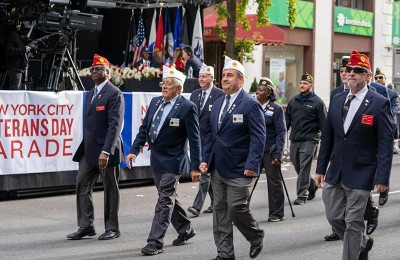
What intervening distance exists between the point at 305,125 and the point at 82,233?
4454 mm

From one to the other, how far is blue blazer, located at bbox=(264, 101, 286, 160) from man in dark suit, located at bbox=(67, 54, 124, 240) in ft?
7.92

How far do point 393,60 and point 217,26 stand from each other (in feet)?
50.9

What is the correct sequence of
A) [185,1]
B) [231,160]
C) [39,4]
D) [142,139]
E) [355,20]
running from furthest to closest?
[355,20] < [185,1] < [39,4] < [142,139] < [231,160]

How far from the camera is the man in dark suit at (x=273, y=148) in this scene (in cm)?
1170

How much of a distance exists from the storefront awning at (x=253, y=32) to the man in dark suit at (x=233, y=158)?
15001 mm

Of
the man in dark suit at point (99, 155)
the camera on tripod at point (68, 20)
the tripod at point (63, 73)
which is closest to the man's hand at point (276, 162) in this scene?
the man in dark suit at point (99, 155)

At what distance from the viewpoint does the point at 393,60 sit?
123 feet

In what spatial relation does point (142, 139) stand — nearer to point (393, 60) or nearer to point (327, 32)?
point (327, 32)

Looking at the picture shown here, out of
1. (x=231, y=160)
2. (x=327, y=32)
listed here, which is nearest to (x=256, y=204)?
(x=231, y=160)

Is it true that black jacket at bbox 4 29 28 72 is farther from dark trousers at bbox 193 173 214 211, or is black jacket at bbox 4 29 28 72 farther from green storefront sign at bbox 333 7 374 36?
green storefront sign at bbox 333 7 374 36

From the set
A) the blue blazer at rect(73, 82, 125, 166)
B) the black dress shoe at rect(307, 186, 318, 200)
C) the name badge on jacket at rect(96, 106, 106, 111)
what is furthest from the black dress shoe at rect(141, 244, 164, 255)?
the black dress shoe at rect(307, 186, 318, 200)

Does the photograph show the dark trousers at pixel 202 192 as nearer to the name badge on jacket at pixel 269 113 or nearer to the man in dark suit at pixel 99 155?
the name badge on jacket at pixel 269 113

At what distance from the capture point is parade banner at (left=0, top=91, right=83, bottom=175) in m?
13.3

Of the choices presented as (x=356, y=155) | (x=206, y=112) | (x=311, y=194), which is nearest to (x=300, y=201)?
(x=311, y=194)
